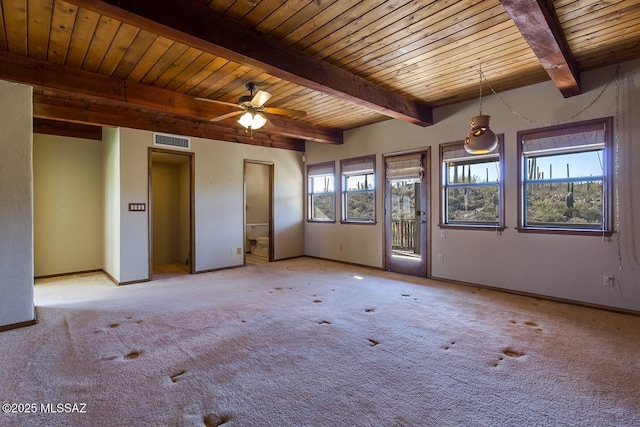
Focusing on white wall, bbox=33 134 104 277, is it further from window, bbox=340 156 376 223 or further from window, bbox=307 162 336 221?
window, bbox=340 156 376 223

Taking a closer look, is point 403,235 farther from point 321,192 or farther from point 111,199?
point 111,199

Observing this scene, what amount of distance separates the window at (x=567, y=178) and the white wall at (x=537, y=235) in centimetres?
11

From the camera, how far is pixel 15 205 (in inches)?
124

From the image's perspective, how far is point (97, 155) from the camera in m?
5.97

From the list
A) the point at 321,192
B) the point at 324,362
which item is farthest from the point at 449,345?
the point at 321,192

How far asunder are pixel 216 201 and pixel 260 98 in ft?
9.66

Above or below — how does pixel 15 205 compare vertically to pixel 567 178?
below

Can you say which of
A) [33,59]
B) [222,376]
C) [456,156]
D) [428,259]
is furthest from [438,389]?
[33,59]

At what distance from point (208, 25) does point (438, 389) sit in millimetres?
3165

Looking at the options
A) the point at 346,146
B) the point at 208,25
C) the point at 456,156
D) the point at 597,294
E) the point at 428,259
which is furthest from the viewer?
the point at 346,146

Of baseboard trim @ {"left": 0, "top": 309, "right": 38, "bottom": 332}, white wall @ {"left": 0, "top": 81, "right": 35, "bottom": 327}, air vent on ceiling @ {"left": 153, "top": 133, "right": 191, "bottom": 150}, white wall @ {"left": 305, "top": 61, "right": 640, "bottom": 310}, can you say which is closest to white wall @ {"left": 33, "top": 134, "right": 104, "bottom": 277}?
air vent on ceiling @ {"left": 153, "top": 133, "right": 191, "bottom": 150}

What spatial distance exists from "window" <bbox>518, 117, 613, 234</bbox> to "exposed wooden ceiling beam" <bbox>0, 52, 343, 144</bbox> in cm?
436

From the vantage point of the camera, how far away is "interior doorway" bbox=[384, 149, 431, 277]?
5207 millimetres

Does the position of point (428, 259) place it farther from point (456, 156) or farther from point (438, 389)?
point (438, 389)
